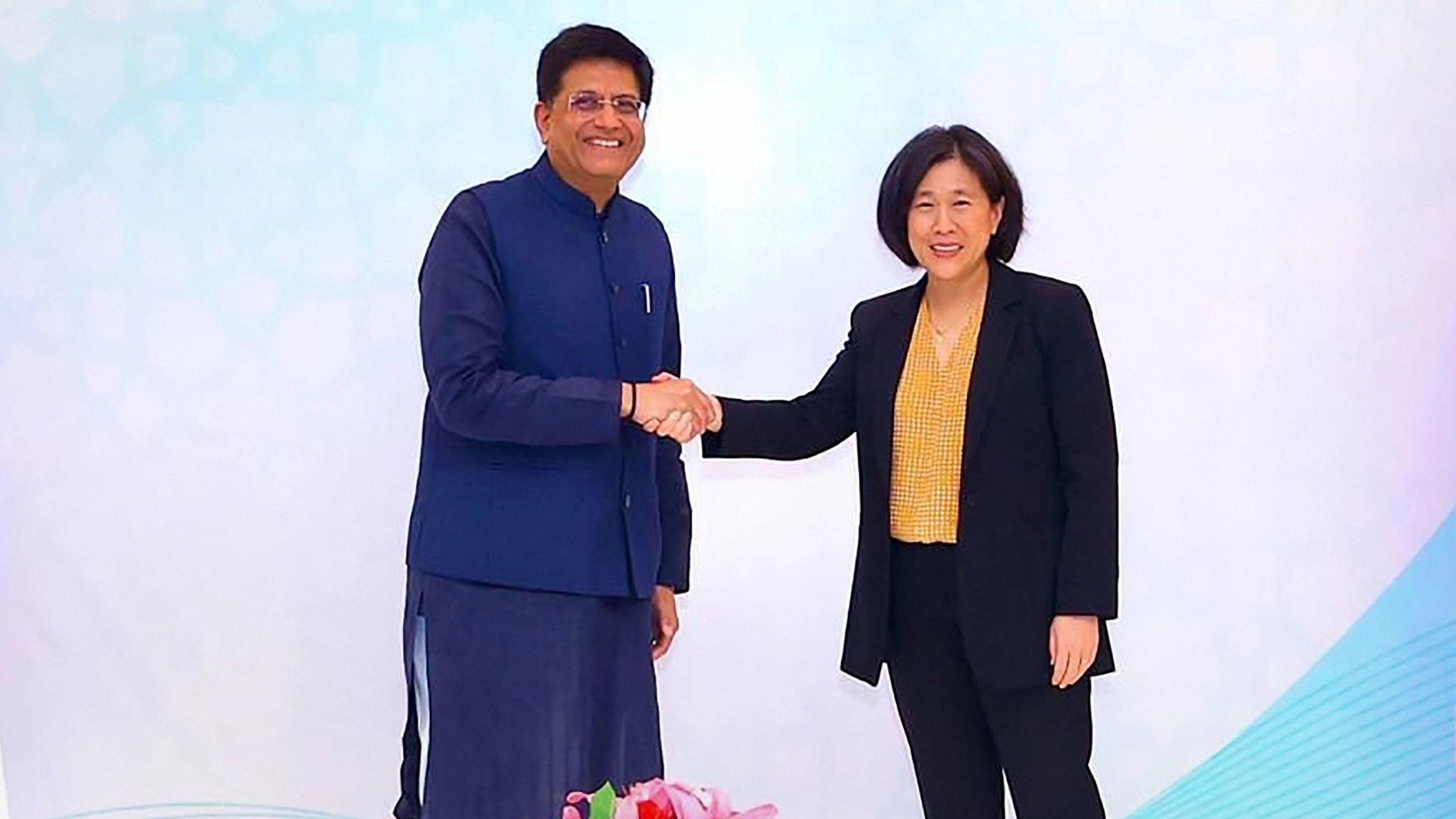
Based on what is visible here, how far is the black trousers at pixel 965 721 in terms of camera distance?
2.03m

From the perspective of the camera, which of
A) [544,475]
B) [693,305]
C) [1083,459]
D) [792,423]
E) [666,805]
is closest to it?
[666,805]

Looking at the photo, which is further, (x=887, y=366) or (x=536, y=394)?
(x=887, y=366)

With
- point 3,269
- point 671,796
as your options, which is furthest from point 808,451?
point 3,269

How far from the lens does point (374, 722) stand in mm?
2865

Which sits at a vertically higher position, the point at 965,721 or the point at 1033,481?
the point at 1033,481

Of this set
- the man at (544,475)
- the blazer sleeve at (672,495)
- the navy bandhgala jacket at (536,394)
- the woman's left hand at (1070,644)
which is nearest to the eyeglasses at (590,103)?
the man at (544,475)

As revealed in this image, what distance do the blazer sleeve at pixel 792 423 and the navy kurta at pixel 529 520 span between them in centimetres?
14

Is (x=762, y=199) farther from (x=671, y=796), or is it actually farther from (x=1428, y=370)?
(x=671, y=796)

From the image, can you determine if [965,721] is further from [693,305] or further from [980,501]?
[693,305]

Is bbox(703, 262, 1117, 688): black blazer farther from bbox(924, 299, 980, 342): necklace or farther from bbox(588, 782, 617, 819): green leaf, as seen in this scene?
bbox(588, 782, 617, 819): green leaf

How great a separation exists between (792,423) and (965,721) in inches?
19.4

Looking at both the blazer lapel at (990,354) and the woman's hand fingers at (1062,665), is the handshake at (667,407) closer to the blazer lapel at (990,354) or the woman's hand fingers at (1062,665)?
the blazer lapel at (990,354)

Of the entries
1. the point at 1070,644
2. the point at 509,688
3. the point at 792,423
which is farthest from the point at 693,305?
the point at 1070,644

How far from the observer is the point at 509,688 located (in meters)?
2.09
